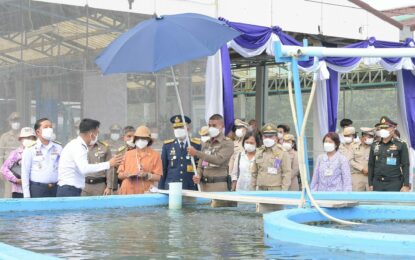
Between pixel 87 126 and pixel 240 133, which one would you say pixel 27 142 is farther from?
pixel 240 133

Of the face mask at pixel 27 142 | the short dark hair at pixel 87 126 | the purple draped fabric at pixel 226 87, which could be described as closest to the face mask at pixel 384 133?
the purple draped fabric at pixel 226 87

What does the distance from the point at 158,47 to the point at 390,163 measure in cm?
352

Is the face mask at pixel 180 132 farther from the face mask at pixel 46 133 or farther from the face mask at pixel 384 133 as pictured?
the face mask at pixel 384 133

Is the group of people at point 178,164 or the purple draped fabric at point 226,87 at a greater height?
the purple draped fabric at point 226,87

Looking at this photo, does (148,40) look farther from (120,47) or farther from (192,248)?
(192,248)

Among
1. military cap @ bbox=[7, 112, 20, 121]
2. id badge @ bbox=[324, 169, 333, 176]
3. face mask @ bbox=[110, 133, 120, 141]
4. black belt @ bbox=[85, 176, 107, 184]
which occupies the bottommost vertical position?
black belt @ bbox=[85, 176, 107, 184]

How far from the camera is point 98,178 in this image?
26.8 feet

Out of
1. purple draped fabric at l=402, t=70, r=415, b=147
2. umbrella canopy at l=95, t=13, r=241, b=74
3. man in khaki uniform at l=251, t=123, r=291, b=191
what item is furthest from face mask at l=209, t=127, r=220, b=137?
purple draped fabric at l=402, t=70, r=415, b=147

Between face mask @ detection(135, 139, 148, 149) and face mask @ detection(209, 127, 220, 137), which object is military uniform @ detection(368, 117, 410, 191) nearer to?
face mask @ detection(209, 127, 220, 137)

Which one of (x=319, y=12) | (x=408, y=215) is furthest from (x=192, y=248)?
(x=319, y=12)

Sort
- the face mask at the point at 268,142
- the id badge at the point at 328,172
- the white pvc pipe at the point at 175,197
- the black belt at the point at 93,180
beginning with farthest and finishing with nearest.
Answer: the face mask at the point at 268,142, the black belt at the point at 93,180, the id badge at the point at 328,172, the white pvc pipe at the point at 175,197

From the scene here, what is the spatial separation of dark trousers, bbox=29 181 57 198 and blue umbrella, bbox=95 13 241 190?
1279mm

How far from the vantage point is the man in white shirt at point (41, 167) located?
24.1ft

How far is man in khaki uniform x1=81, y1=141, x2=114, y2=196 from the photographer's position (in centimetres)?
812
